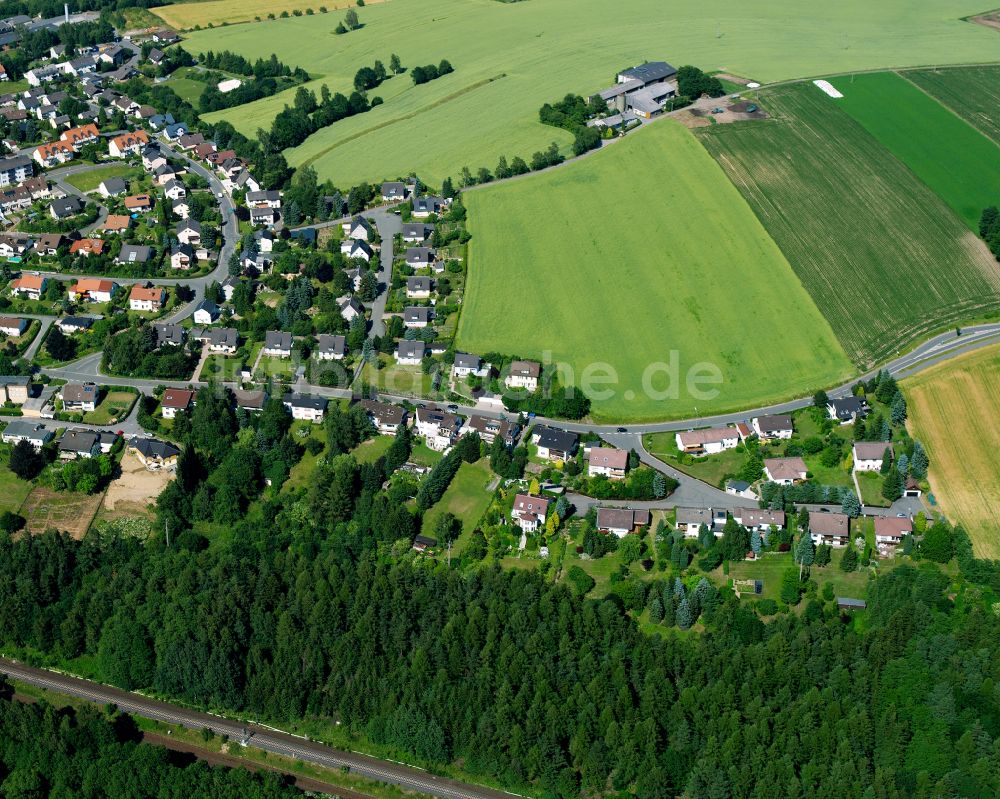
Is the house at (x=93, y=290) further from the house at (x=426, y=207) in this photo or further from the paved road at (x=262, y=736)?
the paved road at (x=262, y=736)

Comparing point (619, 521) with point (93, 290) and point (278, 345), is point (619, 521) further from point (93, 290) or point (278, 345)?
point (93, 290)

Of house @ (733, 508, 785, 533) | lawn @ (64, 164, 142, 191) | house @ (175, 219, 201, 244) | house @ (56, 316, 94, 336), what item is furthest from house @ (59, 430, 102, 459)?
lawn @ (64, 164, 142, 191)

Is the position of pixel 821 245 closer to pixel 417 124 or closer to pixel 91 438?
pixel 417 124

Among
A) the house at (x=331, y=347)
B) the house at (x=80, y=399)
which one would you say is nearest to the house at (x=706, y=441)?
the house at (x=331, y=347)

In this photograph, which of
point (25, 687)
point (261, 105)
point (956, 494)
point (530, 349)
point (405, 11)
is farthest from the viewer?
point (405, 11)

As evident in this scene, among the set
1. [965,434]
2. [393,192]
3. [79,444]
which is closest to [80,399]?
[79,444]

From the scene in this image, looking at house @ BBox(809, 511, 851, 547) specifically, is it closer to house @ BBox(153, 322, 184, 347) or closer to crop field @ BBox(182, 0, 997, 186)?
house @ BBox(153, 322, 184, 347)

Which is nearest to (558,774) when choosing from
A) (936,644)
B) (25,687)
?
(936,644)
